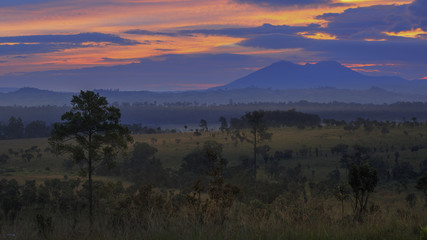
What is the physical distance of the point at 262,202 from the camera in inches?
1271

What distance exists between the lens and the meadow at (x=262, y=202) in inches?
317

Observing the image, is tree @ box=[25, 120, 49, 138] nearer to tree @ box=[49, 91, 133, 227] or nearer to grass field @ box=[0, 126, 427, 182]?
grass field @ box=[0, 126, 427, 182]

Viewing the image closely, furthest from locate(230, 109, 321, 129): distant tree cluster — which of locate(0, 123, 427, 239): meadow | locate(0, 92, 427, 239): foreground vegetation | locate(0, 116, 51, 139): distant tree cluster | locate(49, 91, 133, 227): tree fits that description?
locate(49, 91, 133, 227): tree

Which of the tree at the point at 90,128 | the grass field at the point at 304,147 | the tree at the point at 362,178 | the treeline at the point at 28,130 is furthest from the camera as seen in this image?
the treeline at the point at 28,130

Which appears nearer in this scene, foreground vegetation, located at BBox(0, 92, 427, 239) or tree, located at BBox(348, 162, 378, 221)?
foreground vegetation, located at BBox(0, 92, 427, 239)

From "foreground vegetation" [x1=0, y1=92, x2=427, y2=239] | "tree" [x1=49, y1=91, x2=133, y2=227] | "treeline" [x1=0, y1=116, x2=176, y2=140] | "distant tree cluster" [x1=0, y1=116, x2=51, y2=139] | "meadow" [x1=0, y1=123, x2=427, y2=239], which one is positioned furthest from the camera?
"distant tree cluster" [x1=0, y1=116, x2=51, y2=139]

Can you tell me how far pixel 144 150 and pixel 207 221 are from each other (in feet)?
216

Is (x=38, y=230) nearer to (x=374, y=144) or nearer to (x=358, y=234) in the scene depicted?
(x=358, y=234)

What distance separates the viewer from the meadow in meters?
8.06

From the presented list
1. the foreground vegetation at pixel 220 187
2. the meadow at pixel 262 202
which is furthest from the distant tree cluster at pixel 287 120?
the meadow at pixel 262 202

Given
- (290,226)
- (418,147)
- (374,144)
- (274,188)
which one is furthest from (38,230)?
(374,144)

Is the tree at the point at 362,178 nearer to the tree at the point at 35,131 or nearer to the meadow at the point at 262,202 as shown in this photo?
the meadow at the point at 262,202

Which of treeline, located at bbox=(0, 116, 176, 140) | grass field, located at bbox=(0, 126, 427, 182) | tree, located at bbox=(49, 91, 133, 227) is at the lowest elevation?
grass field, located at bbox=(0, 126, 427, 182)

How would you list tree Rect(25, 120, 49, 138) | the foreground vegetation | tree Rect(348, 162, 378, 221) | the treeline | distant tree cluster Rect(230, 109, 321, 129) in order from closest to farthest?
the foreground vegetation < tree Rect(348, 162, 378, 221) < distant tree cluster Rect(230, 109, 321, 129) < the treeline < tree Rect(25, 120, 49, 138)
